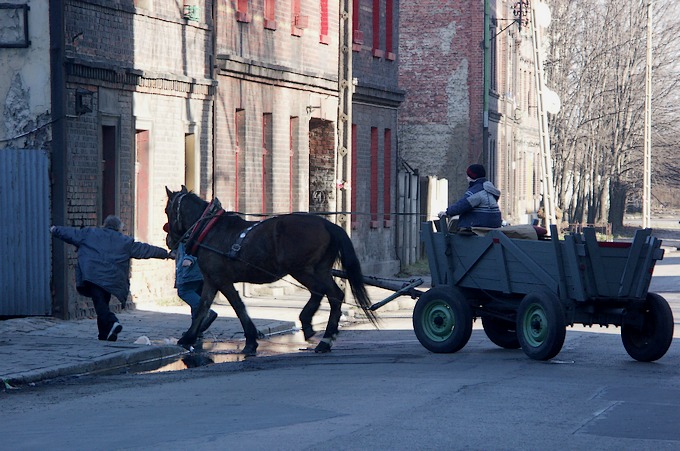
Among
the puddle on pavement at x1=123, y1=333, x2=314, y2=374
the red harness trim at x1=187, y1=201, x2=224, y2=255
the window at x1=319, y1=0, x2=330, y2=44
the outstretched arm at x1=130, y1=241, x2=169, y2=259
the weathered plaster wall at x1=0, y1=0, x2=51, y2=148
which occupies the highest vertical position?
the window at x1=319, y1=0, x2=330, y2=44

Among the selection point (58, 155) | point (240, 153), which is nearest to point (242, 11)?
point (240, 153)

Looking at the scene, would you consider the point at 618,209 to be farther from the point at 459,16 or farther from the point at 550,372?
the point at 550,372

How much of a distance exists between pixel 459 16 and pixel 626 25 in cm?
1546

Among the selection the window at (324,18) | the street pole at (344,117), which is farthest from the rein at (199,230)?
the window at (324,18)

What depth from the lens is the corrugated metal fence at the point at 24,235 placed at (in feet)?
59.3

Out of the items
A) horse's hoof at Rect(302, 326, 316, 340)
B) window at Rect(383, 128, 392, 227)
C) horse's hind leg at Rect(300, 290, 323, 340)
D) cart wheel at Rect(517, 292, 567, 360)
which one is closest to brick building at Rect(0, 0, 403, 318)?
window at Rect(383, 128, 392, 227)

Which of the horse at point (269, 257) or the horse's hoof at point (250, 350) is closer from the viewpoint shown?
the horse's hoof at point (250, 350)

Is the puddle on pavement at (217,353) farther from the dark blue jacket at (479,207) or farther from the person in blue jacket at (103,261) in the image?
the dark blue jacket at (479,207)

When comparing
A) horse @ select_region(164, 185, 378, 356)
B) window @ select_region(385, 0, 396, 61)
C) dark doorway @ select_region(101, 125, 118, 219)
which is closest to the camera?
Answer: horse @ select_region(164, 185, 378, 356)

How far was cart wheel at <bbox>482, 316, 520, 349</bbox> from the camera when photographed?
15.1m

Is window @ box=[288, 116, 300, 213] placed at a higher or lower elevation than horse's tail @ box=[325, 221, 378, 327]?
higher

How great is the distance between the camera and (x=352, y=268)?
595 inches

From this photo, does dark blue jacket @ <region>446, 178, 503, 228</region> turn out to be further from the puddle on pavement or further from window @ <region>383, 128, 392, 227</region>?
window @ <region>383, 128, 392, 227</region>

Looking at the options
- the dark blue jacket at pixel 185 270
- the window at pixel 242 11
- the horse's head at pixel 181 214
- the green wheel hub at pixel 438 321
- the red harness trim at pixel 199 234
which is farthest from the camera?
the window at pixel 242 11
